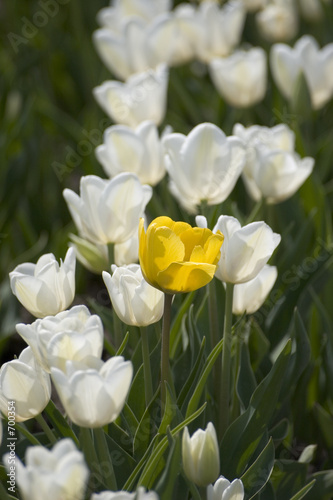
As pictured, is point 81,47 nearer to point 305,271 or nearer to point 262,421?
point 305,271

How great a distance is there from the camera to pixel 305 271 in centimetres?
141

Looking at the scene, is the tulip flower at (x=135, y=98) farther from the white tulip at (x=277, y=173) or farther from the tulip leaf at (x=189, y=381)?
the tulip leaf at (x=189, y=381)

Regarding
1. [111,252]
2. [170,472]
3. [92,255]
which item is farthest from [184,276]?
[92,255]

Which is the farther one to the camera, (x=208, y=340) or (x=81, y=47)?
(x=81, y=47)

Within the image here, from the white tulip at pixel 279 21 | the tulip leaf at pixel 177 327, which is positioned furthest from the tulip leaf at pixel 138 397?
the white tulip at pixel 279 21

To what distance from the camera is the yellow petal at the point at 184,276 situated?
829 millimetres

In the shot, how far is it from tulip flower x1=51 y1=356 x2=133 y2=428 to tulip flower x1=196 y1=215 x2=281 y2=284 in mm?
261

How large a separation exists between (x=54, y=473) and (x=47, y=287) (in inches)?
13.3

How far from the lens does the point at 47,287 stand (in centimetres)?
95

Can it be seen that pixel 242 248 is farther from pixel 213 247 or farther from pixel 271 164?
pixel 271 164

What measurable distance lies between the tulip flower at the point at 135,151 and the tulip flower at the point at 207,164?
0.16 m

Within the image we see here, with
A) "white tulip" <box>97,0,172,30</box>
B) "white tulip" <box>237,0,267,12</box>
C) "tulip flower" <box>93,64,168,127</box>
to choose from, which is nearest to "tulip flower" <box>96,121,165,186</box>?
"tulip flower" <box>93,64,168,127</box>

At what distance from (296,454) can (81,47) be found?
1.95 m

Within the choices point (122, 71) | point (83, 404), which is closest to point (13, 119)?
point (122, 71)
